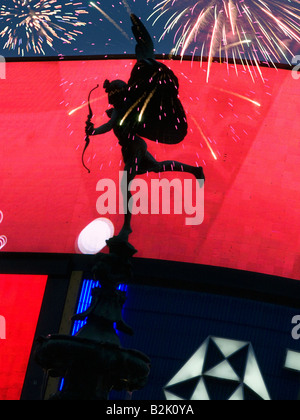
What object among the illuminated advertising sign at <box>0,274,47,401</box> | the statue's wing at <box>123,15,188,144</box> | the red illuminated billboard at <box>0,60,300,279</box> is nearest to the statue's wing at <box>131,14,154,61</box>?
the statue's wing at <box>123,15,188,144</box>

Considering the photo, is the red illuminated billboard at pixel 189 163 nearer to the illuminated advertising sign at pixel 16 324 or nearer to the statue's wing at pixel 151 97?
the illuminated advertising sign at pixel 16 324

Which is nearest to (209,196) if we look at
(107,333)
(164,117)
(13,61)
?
(13,61)

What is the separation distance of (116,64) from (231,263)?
6.97 m

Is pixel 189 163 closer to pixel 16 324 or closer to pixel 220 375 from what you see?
pixel 220 375

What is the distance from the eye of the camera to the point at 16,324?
14.0 meters

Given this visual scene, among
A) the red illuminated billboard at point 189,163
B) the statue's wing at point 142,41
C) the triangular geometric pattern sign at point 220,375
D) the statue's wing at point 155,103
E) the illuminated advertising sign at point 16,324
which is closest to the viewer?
the statue's wing at point 155,103

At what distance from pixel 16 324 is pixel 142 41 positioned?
1029 cm

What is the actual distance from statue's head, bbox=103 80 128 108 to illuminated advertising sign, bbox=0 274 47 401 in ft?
31.2

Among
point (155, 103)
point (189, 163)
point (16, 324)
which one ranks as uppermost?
point (189, 163)

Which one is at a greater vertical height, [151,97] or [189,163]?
[189,163]

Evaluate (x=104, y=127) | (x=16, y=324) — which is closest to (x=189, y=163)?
(x=16, y=324)

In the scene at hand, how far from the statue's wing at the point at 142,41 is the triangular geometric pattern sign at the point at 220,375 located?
8.82m

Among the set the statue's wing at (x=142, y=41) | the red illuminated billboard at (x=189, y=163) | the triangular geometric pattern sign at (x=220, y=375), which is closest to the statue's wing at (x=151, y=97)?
the statue's wing at (x=142, y=41)

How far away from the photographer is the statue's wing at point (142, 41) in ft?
17.1
